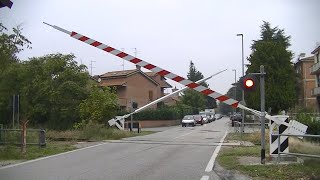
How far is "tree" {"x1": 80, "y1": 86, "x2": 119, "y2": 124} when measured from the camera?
29.7 metres

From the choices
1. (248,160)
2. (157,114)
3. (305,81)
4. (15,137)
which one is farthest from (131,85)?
(248,160)

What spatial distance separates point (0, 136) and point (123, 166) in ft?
27.2

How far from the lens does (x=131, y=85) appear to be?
66.4 meters

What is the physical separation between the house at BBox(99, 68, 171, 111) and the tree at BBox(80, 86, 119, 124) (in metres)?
29.8

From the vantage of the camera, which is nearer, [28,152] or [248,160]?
[248,160]

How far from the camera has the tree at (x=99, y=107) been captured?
29.7 meters

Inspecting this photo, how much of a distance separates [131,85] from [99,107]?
36.7 meters

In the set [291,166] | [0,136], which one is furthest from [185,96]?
[291,166]

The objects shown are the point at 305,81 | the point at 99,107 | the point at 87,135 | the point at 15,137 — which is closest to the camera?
the point at 15,137

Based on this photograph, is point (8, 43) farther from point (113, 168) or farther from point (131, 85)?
point (131, 85)

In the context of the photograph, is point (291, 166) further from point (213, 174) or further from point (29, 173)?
point (29, 173)

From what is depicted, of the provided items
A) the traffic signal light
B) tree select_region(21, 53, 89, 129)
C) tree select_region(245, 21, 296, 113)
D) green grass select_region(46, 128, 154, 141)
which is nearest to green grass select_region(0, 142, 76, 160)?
green grass select_region(46, 128, 154, 141)

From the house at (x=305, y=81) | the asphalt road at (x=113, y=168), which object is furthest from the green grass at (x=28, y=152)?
the house at (x=305, y=81)

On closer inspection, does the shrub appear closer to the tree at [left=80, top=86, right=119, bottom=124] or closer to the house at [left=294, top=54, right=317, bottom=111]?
the house at [left=294, top=54, right=317, bottom=111]
